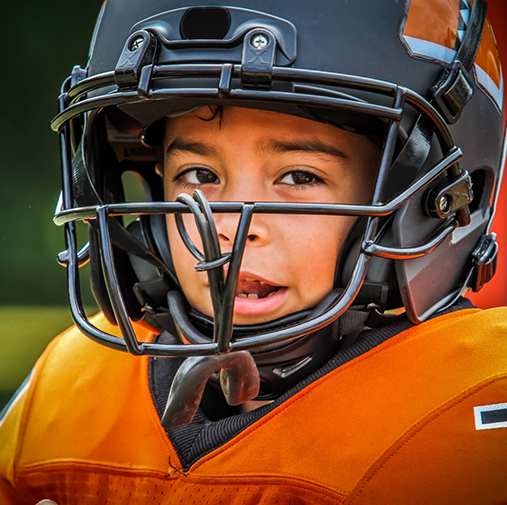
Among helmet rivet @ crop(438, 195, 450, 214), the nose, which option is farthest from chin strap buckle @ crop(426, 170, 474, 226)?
the nose

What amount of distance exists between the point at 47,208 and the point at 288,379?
131cm

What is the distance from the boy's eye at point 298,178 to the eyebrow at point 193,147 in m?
0.11

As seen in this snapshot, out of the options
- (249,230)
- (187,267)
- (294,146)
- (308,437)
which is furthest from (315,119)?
(308,437)

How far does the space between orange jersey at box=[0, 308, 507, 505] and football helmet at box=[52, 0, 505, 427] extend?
0.08 metres

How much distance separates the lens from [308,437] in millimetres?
748

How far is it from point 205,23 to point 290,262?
13.5 inches

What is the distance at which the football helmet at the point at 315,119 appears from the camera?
2.23 ft

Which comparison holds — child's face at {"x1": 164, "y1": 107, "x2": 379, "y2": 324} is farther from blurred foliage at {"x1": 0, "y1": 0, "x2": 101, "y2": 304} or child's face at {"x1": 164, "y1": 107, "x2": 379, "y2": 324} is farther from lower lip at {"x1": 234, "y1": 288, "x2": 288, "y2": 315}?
blurred foliage at {"x1": 0, "y1": 0, "x2": 101, "y2": 304}

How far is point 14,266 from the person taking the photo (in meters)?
1.87

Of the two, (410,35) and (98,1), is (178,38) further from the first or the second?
(98,1)

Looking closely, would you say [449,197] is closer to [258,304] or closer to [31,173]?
[258,304]

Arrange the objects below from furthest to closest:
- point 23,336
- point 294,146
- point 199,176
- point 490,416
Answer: point 23,336 < point 199,176 < point 294,146 < point 490,416

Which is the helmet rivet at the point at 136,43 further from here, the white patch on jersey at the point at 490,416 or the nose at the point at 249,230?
the white patch on jersey at the point at 490,416

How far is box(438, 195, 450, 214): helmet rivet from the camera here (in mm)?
764
